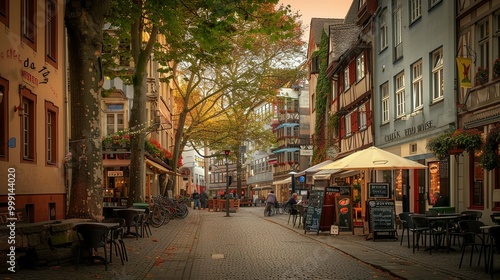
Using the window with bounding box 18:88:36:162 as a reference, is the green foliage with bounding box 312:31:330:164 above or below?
above

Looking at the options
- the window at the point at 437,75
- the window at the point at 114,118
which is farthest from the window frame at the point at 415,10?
the window at the point at 114,118

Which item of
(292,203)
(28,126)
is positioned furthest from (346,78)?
(28,126)

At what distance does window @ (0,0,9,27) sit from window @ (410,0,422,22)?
15362 millimetres

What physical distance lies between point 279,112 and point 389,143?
48.4 metres

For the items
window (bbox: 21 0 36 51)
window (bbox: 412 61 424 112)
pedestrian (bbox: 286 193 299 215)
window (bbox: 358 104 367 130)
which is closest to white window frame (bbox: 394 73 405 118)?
window (bbox: 412 61 424 112)

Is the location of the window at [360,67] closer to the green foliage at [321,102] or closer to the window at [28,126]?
the green foliage at [321,102]

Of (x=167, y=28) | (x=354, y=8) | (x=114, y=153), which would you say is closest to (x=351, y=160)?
(x=167, y=28)

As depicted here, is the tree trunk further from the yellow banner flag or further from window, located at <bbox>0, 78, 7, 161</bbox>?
the yellow banner flag

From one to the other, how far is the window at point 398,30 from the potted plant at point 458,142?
943 cm

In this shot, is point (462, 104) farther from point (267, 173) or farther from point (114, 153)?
point (267, 173)

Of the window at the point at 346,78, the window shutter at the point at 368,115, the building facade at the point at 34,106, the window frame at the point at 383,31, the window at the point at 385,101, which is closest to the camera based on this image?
the building facade at the point at 34,106

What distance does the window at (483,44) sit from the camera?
18562 millimetres

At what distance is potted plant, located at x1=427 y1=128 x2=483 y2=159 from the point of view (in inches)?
667

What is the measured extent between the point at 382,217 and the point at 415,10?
10.1m
